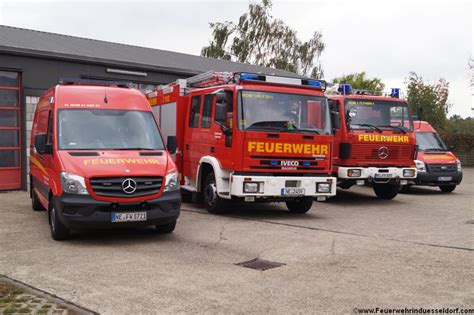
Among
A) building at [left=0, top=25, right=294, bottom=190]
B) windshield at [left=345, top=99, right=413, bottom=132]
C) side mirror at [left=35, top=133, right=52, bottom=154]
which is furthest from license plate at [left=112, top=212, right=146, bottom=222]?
building at [left=0, top=25, right=294, bottom=190]

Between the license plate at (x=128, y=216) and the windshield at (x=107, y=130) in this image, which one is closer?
the license plate at (x=128, y=216)

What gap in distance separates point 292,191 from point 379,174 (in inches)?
143

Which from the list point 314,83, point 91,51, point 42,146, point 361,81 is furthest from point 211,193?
point 361,81

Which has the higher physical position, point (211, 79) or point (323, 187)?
point (211, 79)

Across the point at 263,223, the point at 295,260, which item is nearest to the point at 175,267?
the point at 295,260

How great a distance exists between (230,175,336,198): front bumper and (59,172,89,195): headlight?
10.6 feet

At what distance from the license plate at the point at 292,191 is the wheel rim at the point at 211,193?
4.76ft

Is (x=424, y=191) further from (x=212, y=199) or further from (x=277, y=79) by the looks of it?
(x=212, y=199)

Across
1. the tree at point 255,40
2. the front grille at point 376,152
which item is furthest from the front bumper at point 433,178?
the tree at point 255,40

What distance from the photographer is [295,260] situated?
282 inches

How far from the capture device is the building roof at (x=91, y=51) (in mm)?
15580

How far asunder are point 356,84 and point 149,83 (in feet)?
154

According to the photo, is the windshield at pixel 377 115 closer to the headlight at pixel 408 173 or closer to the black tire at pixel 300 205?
the headlight at pixel 408 173

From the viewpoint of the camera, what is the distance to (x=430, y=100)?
4097cm
